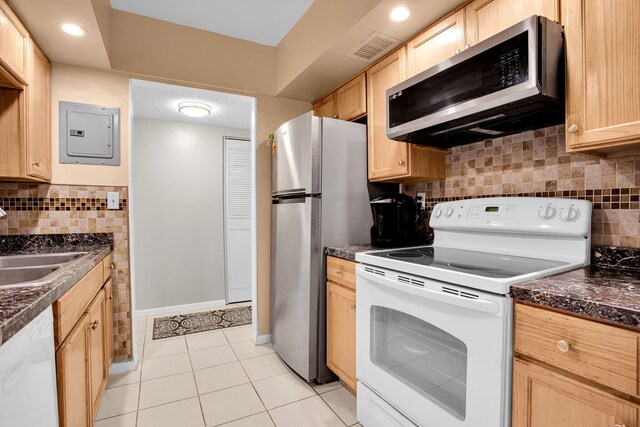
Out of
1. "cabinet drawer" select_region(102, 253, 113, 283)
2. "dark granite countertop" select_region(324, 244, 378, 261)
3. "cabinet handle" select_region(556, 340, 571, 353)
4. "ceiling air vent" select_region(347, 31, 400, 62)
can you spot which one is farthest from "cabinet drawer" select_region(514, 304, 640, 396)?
"cabinet drawer" select_region(102, 253, 113, 283)

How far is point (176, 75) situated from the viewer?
239 cm

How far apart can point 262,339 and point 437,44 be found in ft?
8.22

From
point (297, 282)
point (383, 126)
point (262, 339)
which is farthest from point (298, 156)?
point (262, 339)

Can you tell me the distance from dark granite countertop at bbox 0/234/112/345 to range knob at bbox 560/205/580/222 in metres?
1.81

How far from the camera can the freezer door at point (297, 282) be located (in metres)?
2.04

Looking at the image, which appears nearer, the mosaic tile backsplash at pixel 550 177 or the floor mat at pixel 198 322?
the mosaic tile backsplash at pixel 550 177

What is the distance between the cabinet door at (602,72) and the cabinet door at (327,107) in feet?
5.29

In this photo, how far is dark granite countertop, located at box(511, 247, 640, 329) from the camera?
0.76 metres

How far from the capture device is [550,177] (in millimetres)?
1458

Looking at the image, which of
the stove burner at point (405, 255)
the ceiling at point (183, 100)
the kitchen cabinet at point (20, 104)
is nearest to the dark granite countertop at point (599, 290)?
the stove burner at point (405, 255)

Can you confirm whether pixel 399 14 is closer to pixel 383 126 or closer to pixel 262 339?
pixel 383 126

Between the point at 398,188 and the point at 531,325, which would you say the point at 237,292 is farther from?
the point at 531,325

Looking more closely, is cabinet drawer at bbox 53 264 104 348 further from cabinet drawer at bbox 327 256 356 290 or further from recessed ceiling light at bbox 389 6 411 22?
recessed ceiling light at bbox 389 6 411 22

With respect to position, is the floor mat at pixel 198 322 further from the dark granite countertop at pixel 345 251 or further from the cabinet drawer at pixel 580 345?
the cabinet drawer at pixel 580 345
